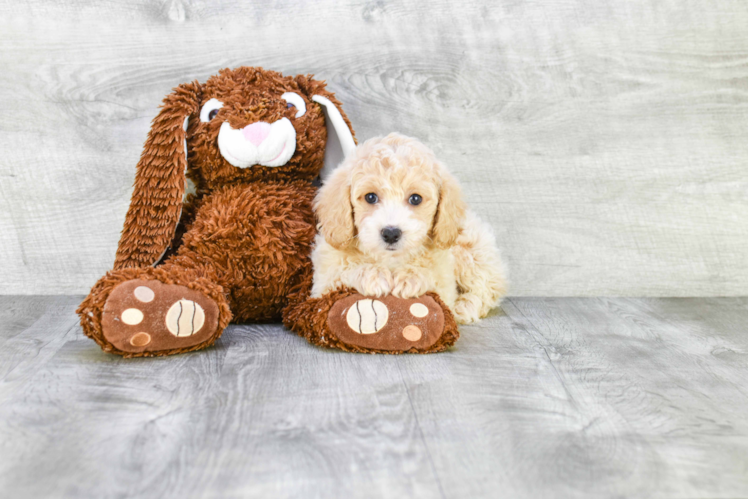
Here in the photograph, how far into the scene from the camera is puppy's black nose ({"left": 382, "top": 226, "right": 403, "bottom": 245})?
1296 millimetres

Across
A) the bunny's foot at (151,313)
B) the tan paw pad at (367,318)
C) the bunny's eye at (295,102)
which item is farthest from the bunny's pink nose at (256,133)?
the tan paw pad at (367,318)

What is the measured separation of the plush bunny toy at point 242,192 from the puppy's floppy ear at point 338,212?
125 millimetres

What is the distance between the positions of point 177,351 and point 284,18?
3.49ft

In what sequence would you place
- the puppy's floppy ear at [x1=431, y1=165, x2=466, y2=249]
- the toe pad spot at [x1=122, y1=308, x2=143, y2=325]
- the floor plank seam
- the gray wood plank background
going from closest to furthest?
the floor plank seam, the toe pad spot at [x1=122, y1=308, x2=143, y2=325], the puppy's floppy ear at [x1=431, y1=165, x2=466, y2=249], the gray wood plank background

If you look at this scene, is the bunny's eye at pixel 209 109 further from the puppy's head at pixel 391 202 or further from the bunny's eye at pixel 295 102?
the puppy's head at pixel 391 202

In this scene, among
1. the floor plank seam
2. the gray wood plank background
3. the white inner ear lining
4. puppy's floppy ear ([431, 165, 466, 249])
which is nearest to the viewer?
the floor plank seam

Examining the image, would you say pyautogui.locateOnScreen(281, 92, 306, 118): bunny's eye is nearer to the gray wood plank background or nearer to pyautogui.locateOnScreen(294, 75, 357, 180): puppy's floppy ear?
pyautogui.locateOnScreen(294, 75, 357, 180): puppy's floppy ear

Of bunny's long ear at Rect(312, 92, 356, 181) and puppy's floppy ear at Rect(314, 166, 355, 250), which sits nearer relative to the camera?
puppy's floppy ear at Rect(314, 166, 355, 250)

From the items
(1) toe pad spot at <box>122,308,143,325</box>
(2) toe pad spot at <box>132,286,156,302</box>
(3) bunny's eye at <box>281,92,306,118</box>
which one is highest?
(3) bunny's eye at <box>281,92,306,118</box>

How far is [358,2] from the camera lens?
6.20 feet

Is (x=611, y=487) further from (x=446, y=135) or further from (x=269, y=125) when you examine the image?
(x=446, y=135)

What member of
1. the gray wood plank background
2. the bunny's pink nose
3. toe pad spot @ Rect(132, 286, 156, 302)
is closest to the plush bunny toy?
the bunny's pink nose

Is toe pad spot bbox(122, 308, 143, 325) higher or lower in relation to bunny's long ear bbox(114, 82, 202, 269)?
lower

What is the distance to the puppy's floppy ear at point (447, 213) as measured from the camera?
1.37 meters
